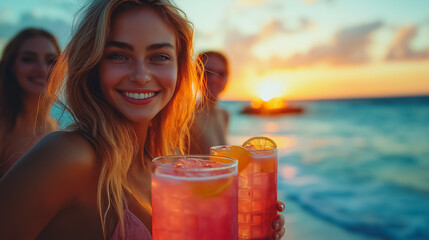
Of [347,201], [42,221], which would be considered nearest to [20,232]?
[42,221]

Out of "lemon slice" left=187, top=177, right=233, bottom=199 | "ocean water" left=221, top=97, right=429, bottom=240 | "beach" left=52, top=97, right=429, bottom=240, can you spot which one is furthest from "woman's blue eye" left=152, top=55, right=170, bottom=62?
"ocean water" left=221, top=97, right=429, bottom=240

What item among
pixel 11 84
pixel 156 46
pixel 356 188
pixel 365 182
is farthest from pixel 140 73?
pixel 365 182

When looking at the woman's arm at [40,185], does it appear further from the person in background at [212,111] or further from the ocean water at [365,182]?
the person in background at [212,111]

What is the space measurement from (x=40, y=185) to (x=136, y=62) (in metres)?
0.72

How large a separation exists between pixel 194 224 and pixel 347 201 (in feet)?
23.0

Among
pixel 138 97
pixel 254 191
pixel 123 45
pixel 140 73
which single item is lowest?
pixel 254 191

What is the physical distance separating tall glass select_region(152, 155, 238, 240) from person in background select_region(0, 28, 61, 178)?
10.5ft

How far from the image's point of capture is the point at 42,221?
1217 millimetres

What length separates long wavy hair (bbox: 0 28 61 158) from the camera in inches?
144

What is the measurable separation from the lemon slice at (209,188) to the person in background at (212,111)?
3.07 metres

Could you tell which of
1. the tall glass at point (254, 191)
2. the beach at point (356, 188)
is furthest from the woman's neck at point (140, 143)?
the tall glass at point (254, 191)

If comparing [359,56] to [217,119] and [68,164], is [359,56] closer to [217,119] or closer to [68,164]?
[217,119]

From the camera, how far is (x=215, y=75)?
445cm

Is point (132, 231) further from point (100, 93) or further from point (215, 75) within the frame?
point (215, 75)
